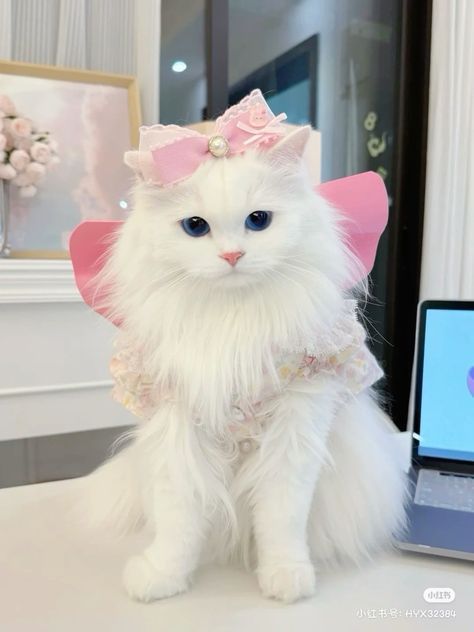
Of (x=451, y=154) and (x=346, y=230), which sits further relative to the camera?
(x=451, y=154)

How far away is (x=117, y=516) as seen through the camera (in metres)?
0.70

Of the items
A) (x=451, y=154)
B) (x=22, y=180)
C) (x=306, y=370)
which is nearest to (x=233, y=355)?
(x=306, y=370)

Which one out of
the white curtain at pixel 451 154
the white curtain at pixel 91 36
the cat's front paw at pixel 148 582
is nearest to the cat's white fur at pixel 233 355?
the cat's front paw at pixel 148 582

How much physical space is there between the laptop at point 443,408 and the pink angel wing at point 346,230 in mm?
286

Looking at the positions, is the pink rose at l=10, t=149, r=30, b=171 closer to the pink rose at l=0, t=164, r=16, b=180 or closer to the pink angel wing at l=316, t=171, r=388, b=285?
the pink rose at l=0, t=164, r=16, b=180

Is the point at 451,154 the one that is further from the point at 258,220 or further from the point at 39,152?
the point at 258,220

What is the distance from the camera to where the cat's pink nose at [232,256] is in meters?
0.51

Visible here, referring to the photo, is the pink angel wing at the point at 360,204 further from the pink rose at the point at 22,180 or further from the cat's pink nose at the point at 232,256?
the pink rose at the point at 22,180

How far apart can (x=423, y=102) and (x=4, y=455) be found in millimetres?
2045

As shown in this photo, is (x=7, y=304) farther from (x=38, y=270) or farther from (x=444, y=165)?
(x=444, y=165)

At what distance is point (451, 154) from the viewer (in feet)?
6.86

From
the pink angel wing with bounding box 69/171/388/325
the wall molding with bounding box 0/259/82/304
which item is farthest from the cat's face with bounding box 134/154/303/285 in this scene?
the wall molding with bounding box 0/259/82/304

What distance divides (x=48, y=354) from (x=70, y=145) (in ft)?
1.91

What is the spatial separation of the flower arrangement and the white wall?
0.22 m
